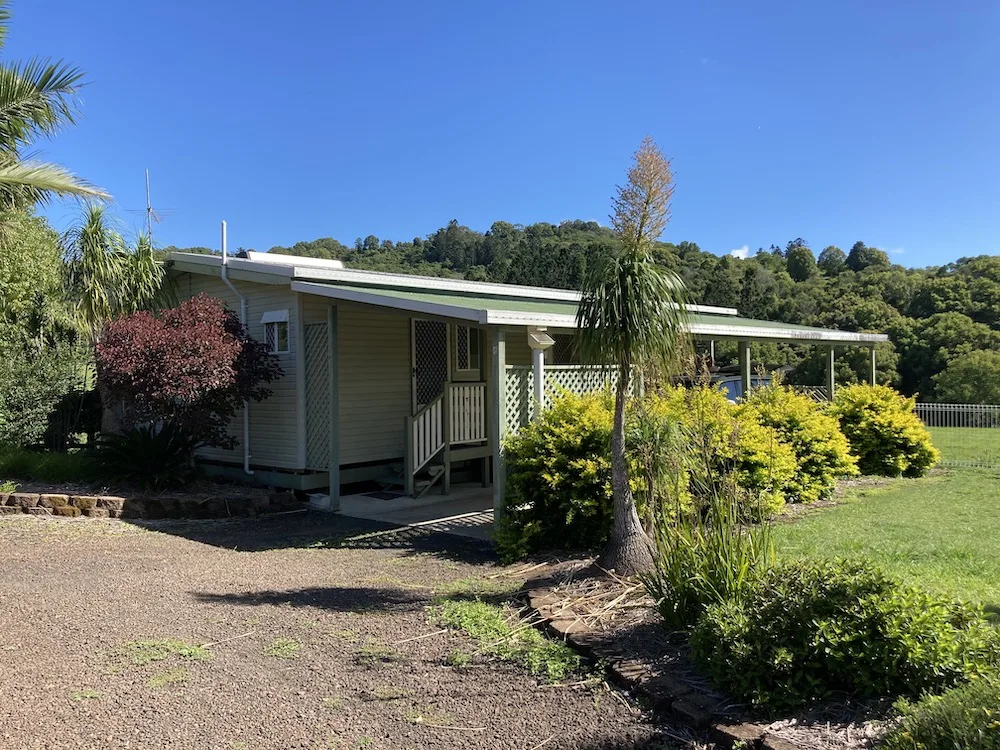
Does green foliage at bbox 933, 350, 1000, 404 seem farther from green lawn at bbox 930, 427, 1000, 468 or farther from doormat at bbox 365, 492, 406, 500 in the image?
doormat at bbox 365, 492, 406, 500

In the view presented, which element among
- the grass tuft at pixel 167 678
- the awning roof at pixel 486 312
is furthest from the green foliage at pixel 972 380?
the grass tuft at pixel 167 678

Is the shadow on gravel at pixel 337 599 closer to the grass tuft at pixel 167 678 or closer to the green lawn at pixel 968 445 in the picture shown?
the grass tuft at pixel 167 678

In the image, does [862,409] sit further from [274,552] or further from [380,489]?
[274,552]

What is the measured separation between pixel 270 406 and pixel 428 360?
2.54 meters

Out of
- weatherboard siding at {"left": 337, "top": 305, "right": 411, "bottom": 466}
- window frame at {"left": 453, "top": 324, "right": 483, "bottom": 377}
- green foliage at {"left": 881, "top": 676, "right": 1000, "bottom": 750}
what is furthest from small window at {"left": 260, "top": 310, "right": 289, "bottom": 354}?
green foliage at {"left": 881, "top": 676, "right": 1000, "bottom": 750}

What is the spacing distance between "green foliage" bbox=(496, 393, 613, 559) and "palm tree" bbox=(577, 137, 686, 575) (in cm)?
125

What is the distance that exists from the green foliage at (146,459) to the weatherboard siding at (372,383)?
2.25 meters

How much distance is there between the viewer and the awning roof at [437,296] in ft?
26.1

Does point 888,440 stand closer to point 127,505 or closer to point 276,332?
point 276,332

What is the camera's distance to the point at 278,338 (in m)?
11.3

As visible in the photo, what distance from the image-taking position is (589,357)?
229 inches

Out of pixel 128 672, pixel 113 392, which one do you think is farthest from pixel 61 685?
pixel 113 392

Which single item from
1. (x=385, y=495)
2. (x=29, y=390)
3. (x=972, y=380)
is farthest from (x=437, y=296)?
(x=972, y=380)

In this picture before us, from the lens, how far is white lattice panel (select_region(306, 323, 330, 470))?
34.6 feet
